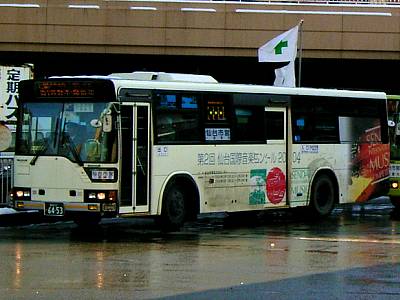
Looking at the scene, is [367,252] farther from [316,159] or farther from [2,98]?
[2,98]

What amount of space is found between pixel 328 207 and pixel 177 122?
513 centimetres

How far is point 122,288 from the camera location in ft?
31.9

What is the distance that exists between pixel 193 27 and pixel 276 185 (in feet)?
56.7

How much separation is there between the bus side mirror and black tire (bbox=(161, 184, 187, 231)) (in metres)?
1.72

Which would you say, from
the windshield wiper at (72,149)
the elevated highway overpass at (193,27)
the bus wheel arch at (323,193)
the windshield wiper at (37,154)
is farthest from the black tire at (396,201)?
the elevated highway overpass at (193,27)

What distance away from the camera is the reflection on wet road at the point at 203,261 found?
9680 millimetres

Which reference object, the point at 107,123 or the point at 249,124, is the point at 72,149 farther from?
the point at 249,124

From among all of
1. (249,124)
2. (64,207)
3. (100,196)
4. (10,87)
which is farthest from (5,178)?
(249,124)

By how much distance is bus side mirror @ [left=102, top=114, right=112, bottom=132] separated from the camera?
1480 cm

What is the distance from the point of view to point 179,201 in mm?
15961

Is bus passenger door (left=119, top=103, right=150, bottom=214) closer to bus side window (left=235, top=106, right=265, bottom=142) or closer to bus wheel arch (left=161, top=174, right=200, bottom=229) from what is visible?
bus wheel arch (left=161, top=174, right=200, bottom=229)

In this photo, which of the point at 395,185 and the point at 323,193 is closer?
the point at 323,193

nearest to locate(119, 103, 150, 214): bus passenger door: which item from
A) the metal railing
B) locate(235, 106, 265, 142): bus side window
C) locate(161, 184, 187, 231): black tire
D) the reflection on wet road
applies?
locate(161, 184, 187, 231): black tire

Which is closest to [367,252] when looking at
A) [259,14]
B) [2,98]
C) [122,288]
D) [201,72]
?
[122,288]
